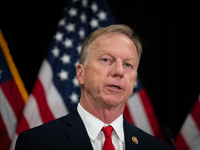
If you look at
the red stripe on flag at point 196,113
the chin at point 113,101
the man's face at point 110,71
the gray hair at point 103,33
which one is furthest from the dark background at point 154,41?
the chin at point 113,101

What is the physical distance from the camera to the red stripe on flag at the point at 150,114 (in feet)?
7.23

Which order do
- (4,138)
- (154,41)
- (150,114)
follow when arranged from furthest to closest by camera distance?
(154,41) < (150,114) < (4,138)

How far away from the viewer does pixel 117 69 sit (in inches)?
56.3

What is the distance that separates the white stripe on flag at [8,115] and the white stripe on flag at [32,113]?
0.14m

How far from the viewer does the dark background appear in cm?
217

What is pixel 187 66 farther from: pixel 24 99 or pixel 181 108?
pixel 24 99

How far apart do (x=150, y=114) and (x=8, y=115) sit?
1.45 m

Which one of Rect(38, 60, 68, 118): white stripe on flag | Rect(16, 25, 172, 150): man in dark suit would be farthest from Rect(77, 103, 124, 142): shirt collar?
Rect(38, 60, 68, 118): white stripe on flag

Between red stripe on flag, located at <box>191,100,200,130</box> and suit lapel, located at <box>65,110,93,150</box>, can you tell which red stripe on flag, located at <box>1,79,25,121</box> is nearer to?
suit lapel, located at <box>65,110,93,150</box>

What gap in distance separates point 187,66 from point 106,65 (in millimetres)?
1219

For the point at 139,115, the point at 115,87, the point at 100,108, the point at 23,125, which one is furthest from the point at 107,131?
the point at 23,125

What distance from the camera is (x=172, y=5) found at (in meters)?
2.37

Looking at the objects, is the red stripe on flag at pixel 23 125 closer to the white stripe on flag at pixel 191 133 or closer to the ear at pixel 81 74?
the ear at pixel 81 74

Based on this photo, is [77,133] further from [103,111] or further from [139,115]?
[139,115]
